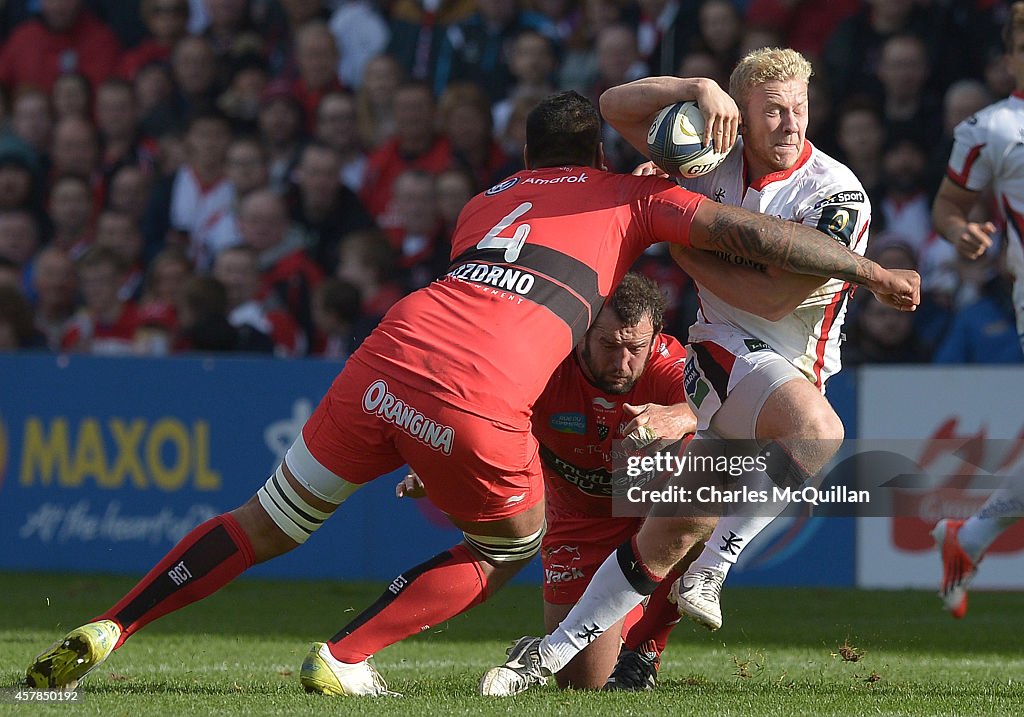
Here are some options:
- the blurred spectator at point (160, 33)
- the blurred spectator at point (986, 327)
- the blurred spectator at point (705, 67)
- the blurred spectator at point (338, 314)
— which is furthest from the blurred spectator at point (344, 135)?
the blurred spectator at point (986, 327)

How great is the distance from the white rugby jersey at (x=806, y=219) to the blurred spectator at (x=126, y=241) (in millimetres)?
7775

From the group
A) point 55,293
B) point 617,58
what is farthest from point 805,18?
point 55,293

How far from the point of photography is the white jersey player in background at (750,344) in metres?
5.63

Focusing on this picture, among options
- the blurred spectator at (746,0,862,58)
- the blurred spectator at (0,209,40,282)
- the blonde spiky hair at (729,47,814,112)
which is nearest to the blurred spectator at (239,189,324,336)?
the blurred spectator at (0,209,40,282)

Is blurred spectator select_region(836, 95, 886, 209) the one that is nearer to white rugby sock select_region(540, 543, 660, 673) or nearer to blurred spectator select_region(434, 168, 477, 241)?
blurred spectator select_region(434, 168, 477, 241)

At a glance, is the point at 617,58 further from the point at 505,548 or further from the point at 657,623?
the point at 505,548

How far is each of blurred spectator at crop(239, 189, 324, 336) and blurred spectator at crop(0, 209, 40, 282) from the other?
2138 millimetres

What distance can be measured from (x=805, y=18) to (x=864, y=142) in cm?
158

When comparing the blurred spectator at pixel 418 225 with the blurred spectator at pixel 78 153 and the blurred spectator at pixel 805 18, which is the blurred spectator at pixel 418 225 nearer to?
A: the blurred spectator at pixel 805 18

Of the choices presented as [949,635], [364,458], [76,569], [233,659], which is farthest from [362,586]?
[364,458]

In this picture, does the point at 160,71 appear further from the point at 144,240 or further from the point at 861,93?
the point at 861,93

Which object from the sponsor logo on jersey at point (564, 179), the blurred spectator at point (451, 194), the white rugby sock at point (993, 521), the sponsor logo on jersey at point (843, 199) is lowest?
the white rugby sock at point (993, 521)

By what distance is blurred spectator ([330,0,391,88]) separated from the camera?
13578mm

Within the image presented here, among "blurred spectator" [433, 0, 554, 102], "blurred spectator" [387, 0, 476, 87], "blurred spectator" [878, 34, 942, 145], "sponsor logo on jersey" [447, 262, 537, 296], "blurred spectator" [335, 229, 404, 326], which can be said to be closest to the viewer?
"sponsor logo on jersey" [447, 262, 537, 296]
